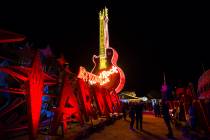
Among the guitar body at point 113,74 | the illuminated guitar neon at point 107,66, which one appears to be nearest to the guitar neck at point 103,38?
the illuminated guitar neon at point 107,66

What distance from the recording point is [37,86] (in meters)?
8.85

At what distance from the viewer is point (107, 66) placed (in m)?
38.3

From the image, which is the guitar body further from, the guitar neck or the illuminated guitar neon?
the guitar neck

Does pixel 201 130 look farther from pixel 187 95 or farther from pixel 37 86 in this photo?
pixel 37 86

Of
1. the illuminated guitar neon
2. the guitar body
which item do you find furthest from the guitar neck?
the guitar body

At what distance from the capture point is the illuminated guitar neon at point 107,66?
36.8 m

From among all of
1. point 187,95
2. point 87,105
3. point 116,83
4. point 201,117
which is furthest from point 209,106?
point 116,83

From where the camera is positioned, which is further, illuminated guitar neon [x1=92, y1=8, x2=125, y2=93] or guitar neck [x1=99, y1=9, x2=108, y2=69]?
guitar neck [x1=99, y1=9, x2=108, y2=69]

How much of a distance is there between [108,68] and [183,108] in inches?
867

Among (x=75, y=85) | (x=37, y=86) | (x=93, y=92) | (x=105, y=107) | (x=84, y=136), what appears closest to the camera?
(x=37, y=86)

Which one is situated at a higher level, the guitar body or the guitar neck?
the guitar neck

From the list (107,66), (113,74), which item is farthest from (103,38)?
(113,74)

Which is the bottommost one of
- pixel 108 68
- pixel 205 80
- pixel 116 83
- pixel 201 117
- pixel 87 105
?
pixel 201 117

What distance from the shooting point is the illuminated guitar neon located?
3681cm
